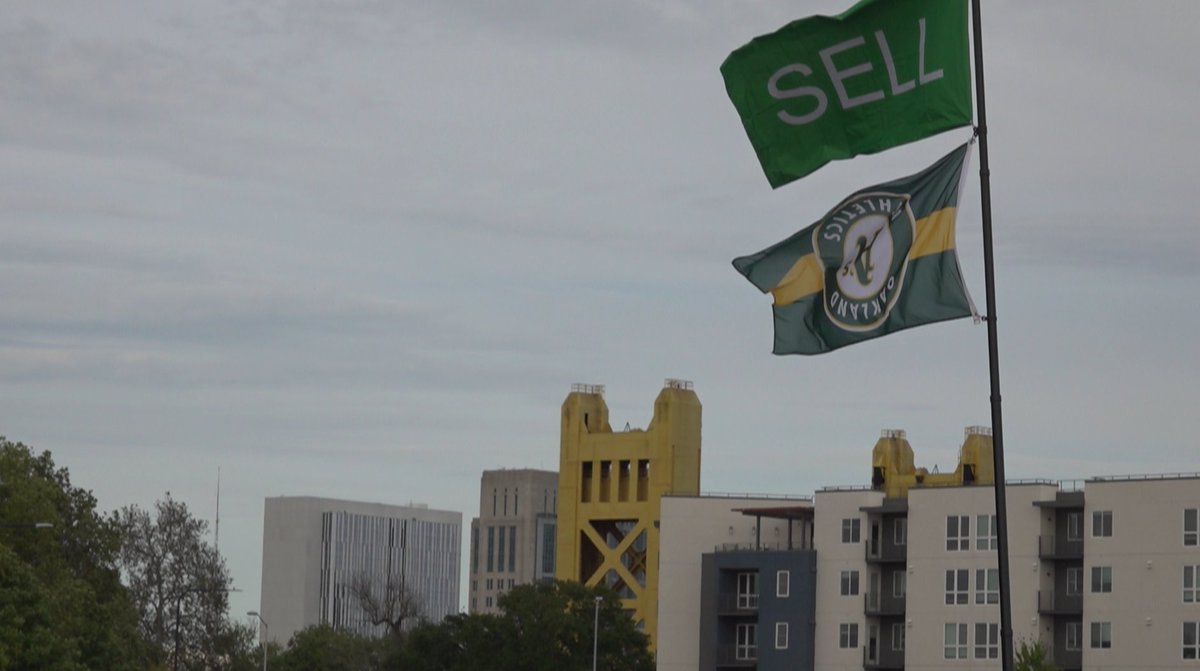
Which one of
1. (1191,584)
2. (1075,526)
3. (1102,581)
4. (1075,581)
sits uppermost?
(1075,526)

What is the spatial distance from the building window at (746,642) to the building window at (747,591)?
3.66ft

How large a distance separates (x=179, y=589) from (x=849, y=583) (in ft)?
120

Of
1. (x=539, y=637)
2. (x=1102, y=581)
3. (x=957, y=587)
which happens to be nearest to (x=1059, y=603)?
(x=1102, y=581)

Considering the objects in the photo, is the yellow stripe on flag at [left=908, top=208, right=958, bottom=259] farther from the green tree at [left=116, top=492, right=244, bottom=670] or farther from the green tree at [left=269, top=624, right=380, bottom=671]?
the green tree at [left=269, top=624, right=380, bottom=671]

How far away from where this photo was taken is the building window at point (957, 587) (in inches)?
4496

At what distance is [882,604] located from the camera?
119 metres

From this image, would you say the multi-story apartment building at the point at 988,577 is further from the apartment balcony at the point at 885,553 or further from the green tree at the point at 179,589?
the green tree at the point at 179,589

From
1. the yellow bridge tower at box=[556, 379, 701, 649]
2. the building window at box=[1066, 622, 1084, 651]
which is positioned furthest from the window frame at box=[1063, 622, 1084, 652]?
the yellow bridge tower at box=[556, 379, 701, 649]

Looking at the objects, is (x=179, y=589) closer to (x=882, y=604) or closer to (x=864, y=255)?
(x=882, y=604)

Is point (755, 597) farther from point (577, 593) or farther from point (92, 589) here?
point (92, 589)

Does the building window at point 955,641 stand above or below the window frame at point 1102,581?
below

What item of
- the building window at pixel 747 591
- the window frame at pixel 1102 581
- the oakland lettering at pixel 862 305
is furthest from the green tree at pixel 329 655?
the oakland lettering at pixel 862 305

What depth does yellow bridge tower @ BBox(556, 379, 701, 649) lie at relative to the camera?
145m

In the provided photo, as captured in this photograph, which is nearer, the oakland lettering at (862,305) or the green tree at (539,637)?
the oakland lettering at (862,305)
